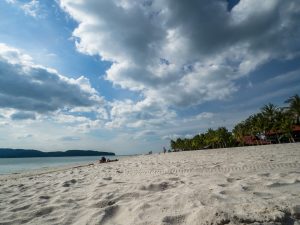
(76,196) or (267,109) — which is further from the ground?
(267,109)

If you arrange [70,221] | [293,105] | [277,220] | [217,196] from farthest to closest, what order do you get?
1. [293,105]
2. [217,196]
3. [70,221]
4. [277,220]

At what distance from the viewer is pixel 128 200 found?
385 cm

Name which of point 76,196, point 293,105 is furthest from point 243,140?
point 76,196

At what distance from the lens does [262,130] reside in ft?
150

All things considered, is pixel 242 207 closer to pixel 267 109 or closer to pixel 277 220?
pixel 277 220

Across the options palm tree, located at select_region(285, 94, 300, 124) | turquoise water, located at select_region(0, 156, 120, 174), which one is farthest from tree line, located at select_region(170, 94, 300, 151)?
turquoise water, located at select_region(0, 156, 120, 174)

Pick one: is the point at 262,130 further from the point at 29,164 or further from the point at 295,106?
the point at 29,164

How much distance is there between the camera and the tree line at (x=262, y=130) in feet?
130

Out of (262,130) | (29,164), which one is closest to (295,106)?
(262,130)

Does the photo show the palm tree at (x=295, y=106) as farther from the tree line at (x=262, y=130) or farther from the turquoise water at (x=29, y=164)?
the turquoise water at (x=29, y=164)

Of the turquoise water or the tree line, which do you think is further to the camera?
the tree line

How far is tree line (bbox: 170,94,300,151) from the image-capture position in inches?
1559

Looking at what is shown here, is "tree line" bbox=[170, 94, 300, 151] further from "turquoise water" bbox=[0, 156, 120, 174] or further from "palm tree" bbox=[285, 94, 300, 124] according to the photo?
"turquoise water" bbox=[0, 156, 120, 174]

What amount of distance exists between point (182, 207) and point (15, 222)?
7.61 ft
